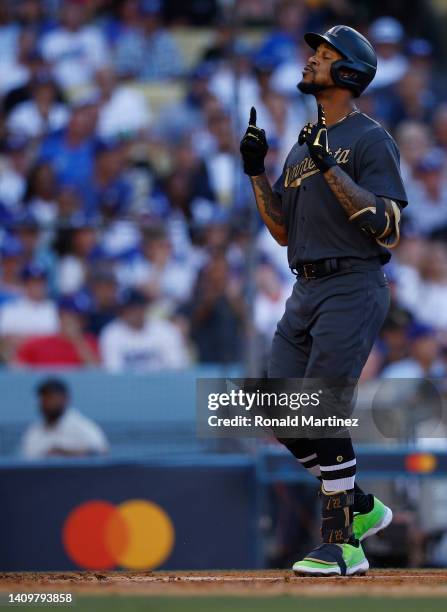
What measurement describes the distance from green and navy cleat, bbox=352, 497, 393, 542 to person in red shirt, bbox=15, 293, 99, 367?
11.9 feet

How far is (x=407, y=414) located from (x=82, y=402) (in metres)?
2.08

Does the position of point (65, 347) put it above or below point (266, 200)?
below

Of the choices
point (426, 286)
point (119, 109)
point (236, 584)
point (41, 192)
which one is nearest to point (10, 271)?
point (41, 192)

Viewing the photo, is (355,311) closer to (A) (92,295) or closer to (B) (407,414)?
(B) (407,414)

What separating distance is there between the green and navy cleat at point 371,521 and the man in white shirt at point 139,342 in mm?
3425

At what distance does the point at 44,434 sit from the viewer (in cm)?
752

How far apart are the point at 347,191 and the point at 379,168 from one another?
0.22 metres

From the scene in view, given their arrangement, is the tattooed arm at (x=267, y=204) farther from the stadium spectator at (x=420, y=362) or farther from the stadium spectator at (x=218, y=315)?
Answer: the stadium spectator at (x=420, y=362)

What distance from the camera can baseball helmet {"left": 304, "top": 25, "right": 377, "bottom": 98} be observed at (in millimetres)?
4496

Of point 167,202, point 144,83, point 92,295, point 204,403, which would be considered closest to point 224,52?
point 144,83

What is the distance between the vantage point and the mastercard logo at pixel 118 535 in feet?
23.6

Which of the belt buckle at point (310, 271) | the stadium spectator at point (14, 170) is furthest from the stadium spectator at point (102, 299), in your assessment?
the belt buckle at point (310, 271)

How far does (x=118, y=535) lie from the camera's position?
722 centimetres

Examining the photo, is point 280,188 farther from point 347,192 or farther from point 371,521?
point 371,521
